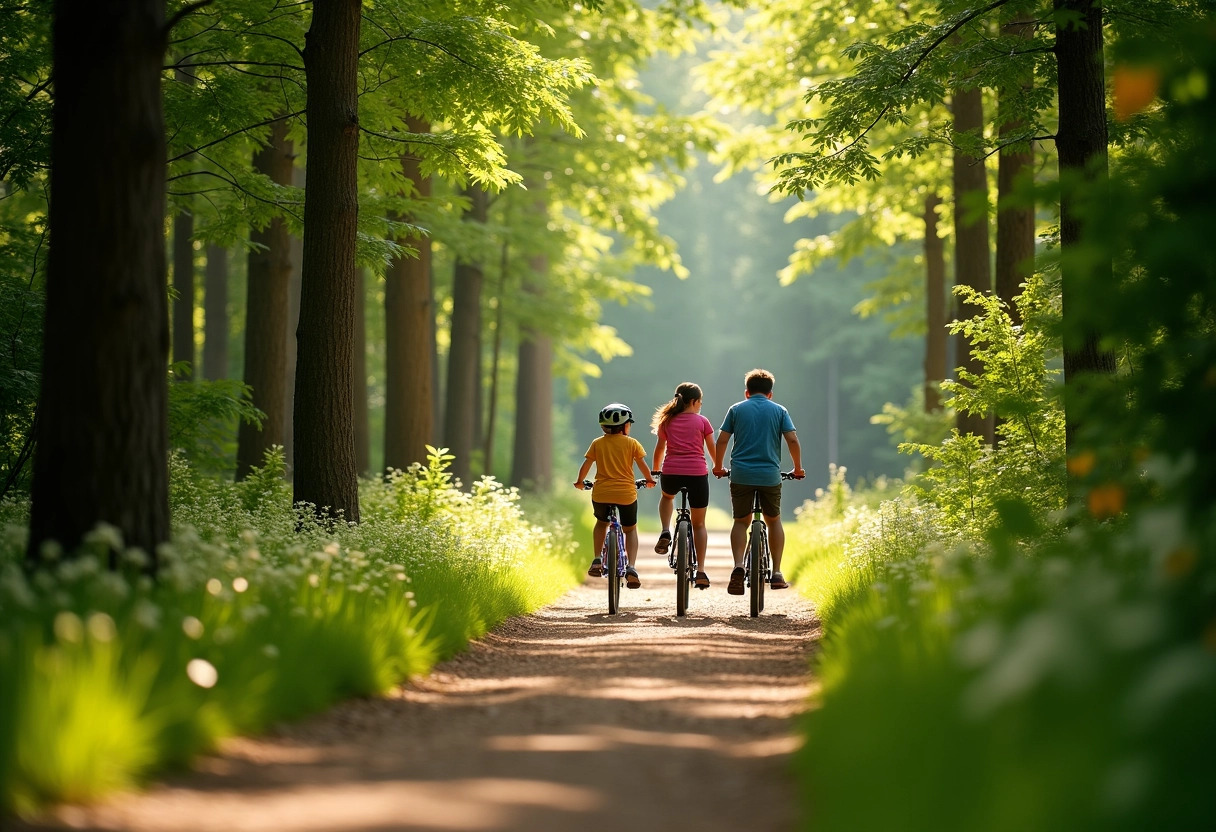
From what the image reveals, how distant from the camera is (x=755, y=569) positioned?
1034cm

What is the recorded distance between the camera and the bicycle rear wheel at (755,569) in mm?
10281

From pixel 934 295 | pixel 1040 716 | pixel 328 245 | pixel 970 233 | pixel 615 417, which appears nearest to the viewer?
pixel 1040 716

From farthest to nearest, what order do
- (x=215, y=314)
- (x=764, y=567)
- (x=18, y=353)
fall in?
(x=215, y=314) < (x=764, y=567) < (x=18, y=353)

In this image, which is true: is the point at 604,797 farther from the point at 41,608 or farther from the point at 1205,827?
the point at 41,608

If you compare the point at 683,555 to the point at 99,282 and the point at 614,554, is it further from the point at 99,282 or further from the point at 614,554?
the point at 99,282

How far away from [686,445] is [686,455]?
0.32 feet

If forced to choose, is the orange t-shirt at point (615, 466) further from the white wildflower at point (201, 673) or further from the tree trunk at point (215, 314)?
the tree trunk at point (215, 314)

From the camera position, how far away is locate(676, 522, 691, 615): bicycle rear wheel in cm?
1049

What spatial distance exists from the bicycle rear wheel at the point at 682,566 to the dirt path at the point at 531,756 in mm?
2138

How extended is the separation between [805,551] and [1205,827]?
535 inches

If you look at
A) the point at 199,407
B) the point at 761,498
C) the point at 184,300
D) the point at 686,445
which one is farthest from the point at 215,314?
the point at 761,498

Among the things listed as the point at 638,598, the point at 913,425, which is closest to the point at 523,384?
the point at 913,425

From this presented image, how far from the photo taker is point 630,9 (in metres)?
20.0

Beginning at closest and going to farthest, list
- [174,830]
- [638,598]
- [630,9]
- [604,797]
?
[174,830], [604,797], [638,598], [630,9]
